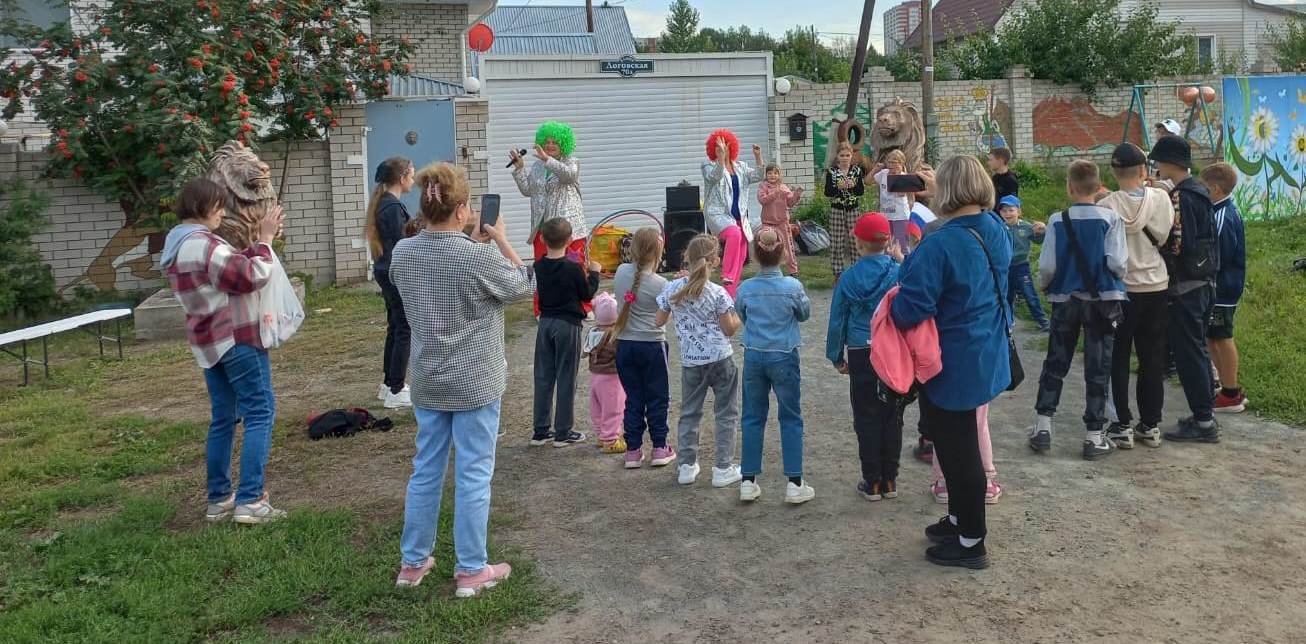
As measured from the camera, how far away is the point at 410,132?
1467cm

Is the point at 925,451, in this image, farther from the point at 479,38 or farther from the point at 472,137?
the point at 479,38

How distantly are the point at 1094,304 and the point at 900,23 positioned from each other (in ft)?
169

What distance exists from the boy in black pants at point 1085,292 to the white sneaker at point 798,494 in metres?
1.60

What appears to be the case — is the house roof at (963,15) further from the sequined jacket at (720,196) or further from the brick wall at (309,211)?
the sequined jacket at (720,196)

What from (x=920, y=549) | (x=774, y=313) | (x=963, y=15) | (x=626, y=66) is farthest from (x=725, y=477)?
(x=963, y=15)

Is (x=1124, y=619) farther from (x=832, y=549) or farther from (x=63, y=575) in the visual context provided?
(x=63, y=575)

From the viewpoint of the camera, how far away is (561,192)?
962cm

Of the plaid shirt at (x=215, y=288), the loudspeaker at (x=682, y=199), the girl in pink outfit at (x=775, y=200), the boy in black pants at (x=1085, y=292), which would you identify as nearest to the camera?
the plaid shirt at (x=215, y=288)

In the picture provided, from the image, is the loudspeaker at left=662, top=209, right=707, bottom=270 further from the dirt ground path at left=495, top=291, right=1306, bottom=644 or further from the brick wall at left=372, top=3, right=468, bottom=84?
the brick wall at left=372, top=3, right=468, bottom=84

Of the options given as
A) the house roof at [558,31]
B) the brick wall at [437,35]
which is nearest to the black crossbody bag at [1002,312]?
the brick wall at [437,35]

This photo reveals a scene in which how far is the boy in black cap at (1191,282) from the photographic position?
600 centimetres

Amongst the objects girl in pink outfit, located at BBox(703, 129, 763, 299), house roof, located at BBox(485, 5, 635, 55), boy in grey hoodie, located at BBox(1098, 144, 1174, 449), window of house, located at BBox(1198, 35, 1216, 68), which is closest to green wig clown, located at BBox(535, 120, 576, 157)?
girl in pink outfit, located at BBox(703, 129, 763, 299)

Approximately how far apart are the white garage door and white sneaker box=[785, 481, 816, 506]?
1168cm

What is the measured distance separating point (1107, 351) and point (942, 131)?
16606mm
